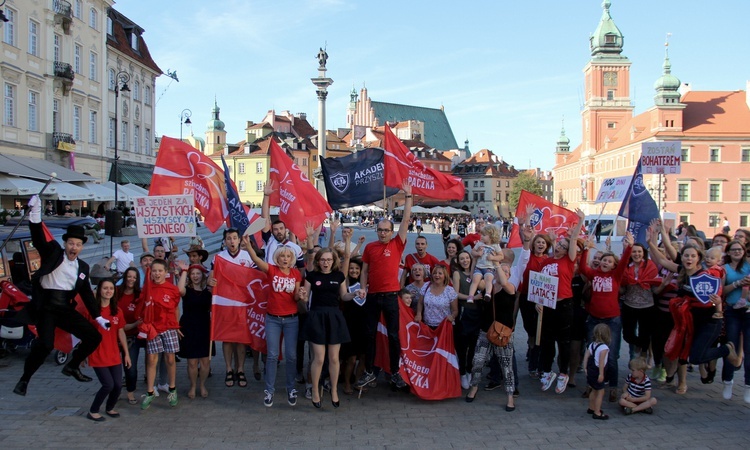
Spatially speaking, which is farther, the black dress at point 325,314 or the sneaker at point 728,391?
the sneaker at point 728,391

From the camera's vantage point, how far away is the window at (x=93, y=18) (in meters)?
38.2

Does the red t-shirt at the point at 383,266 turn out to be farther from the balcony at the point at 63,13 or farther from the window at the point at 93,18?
the window at the point at 93,18

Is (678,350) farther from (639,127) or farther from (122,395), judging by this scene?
(639,127)

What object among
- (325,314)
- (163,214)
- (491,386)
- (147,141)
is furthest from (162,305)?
(147,141)

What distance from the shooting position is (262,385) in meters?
7.96

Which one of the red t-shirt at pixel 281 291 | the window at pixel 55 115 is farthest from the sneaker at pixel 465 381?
the window at pixel 55 115

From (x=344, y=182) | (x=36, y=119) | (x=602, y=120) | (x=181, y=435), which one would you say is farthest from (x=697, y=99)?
(x=181, y=435)

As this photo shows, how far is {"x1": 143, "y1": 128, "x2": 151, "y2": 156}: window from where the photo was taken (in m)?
48.2

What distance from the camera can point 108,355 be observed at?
655 cm

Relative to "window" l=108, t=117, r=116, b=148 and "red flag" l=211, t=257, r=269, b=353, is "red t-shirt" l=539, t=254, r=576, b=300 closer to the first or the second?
"red flag" l=211, t=257, r=269, b=353

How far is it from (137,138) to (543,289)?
44.8 m

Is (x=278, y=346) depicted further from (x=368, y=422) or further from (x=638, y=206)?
(x=638, y=206)

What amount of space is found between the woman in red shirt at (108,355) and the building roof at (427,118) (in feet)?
457

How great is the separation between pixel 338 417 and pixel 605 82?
102951 mm
